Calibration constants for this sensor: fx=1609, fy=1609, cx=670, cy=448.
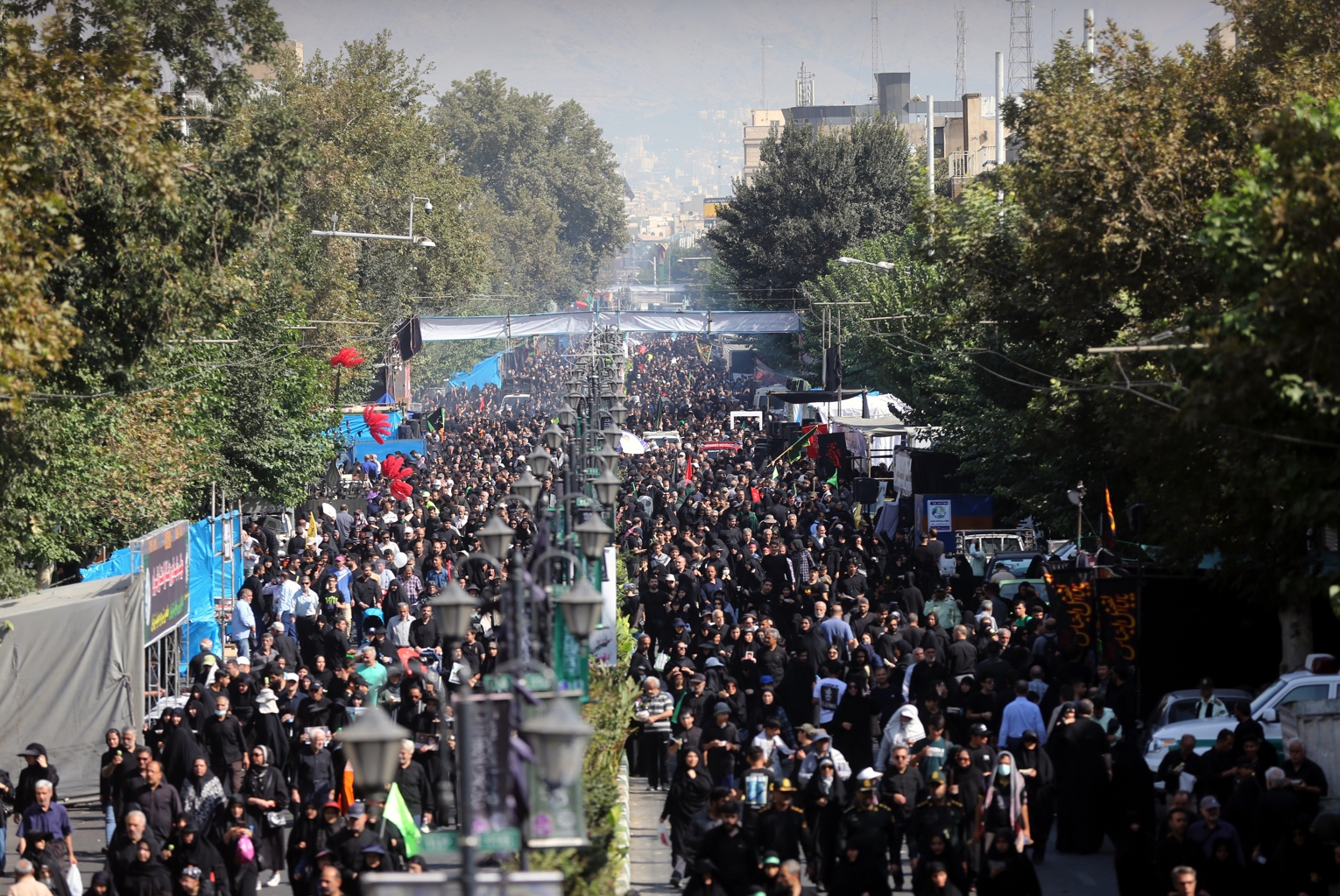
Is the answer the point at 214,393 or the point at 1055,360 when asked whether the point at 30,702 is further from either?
the point at 1055,360

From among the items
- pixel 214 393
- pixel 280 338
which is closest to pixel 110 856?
pixel 214 393

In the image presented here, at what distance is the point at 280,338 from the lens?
89.1 feet

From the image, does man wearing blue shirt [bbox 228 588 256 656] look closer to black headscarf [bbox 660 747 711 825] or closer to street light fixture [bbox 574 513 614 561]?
street light fixture [bbox 574 513 614 561]

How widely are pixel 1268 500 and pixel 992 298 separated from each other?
7.29 m

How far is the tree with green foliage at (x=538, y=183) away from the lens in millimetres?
104500

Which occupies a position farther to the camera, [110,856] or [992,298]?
[992,298]

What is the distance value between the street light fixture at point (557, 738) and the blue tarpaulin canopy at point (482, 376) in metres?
68.0

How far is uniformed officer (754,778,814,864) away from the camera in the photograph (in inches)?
415

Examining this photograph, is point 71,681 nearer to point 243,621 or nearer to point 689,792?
point 243,621

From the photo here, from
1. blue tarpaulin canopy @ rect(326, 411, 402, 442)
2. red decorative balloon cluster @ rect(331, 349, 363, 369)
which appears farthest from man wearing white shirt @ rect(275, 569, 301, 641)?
blue tarpaulin canopy @ rect(326, 411, 402, 442)

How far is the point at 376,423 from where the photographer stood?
3712 centimetres

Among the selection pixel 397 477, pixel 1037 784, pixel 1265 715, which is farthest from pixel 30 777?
pixel 397 477

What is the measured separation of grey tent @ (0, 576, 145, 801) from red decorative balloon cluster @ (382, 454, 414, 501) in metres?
15.7

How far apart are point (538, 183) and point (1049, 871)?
10832cm
